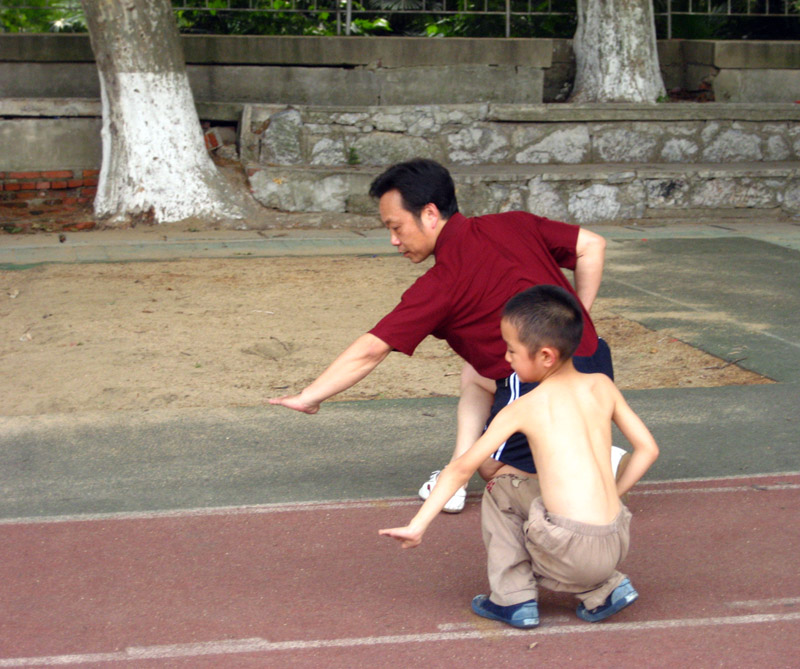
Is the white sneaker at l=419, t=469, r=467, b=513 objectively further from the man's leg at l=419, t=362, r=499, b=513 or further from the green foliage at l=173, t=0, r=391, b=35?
the green foliage at l=173, t=0, r=391, b=35

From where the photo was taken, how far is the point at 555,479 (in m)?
2.84

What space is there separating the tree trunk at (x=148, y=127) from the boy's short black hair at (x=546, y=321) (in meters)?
7.97

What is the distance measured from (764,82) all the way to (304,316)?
873 centimetres

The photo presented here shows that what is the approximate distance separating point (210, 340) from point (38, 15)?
24.3ft

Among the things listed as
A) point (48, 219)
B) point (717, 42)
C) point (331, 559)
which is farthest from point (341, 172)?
point (331, 559)

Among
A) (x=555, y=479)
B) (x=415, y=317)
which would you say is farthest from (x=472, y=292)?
(x=555, y=479)

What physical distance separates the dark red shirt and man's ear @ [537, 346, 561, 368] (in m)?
0.57

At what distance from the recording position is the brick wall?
35.6 ft

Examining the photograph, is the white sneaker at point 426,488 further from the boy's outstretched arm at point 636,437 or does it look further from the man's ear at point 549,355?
the man's ear at point 549,355

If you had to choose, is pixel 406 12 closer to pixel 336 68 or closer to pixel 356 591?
pixel 336 68

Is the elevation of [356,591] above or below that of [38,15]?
below

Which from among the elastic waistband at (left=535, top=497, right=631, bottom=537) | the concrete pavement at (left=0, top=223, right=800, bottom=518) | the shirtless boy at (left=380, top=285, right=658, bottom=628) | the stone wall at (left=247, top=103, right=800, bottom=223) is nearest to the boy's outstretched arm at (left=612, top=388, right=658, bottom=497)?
the shirtless boy at (left=380, top=285, right=658, bottom=628)

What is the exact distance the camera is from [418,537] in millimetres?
2768

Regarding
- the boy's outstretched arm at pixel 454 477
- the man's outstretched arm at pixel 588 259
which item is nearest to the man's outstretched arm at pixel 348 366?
the boy's outstretched arm at pixel 454 477
